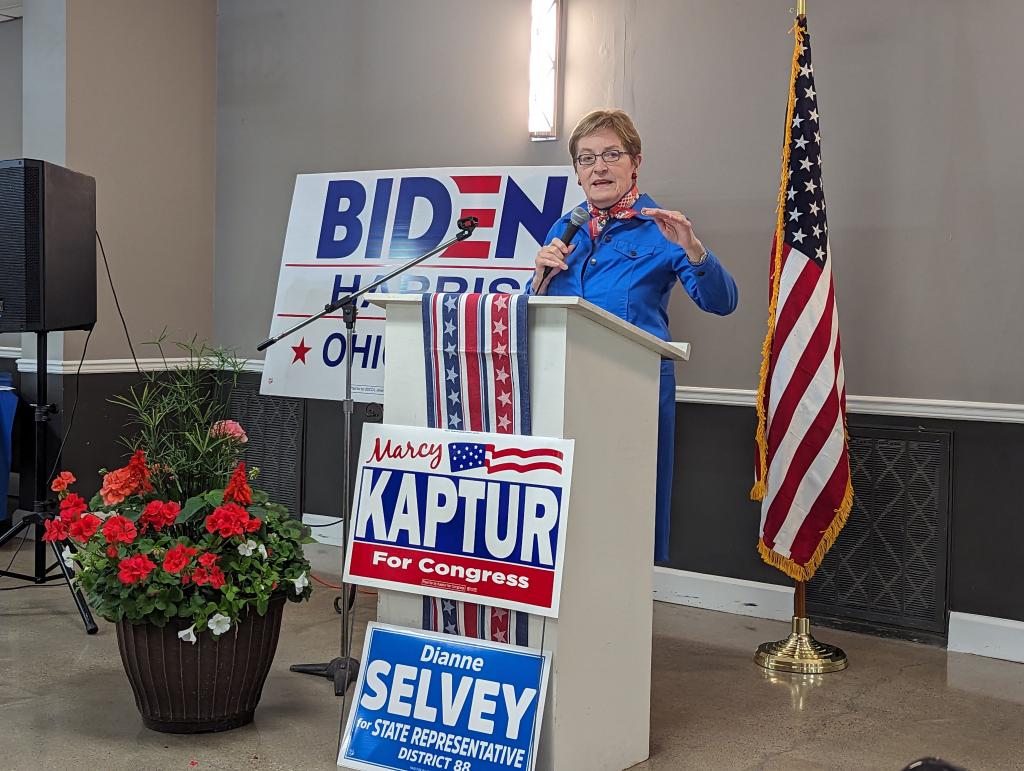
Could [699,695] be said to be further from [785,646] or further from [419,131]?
[419,131]

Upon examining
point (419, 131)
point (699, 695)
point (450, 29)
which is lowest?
point (699, 695)

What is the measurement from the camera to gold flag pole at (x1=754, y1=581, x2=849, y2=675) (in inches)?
132

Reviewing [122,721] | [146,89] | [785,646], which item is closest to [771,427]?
[785,646]

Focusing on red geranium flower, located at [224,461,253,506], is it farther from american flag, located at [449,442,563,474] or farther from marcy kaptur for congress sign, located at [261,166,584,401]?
marcy kaptur for congress sign, located at [261,166,584,401]

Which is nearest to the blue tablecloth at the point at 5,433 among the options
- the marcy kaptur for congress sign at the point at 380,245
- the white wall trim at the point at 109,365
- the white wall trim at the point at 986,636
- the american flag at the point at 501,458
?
the white wall trim at the point at 109,365

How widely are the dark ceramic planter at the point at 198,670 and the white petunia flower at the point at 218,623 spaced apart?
46 mm

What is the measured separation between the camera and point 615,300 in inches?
114

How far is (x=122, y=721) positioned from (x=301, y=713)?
450 mm

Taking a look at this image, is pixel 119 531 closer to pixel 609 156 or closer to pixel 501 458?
pixel 501 458

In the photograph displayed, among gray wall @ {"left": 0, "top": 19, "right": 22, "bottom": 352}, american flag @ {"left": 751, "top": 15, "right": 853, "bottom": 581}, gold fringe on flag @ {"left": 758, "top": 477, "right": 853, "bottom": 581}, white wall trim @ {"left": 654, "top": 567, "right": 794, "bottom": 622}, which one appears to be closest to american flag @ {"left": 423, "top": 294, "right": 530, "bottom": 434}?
american flag @ {"left": 751, "top": 15, "right": 853, "bottom": 581}

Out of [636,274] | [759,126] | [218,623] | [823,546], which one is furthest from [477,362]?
[759,126]

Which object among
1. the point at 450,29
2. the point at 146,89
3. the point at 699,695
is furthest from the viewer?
the point at 146,89

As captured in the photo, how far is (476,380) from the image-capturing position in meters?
2.26

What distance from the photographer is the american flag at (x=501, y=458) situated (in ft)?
7.12
